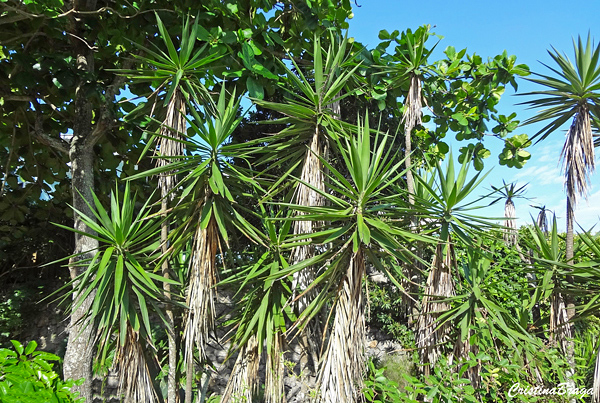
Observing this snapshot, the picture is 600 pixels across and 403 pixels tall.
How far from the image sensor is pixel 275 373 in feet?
10.2

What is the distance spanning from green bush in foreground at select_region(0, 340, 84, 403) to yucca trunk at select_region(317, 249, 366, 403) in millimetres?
1407

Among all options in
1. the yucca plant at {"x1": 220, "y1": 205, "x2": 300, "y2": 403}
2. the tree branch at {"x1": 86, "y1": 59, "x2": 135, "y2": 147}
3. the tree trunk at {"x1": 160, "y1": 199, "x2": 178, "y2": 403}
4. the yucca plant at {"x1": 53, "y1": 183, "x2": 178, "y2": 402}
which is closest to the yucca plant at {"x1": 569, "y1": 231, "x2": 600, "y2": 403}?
the yucca plant at {"x1": 220, "y1": 205, "x2": 300, "y2": 403}

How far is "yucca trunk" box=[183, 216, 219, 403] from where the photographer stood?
288 cm

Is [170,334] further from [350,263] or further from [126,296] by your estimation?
[350,263]

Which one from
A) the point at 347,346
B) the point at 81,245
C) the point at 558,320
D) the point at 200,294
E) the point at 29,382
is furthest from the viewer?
the point at 81,245

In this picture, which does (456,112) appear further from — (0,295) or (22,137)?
(0,295)

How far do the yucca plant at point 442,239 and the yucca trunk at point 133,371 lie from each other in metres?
2.13

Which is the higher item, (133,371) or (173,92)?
(173,92)

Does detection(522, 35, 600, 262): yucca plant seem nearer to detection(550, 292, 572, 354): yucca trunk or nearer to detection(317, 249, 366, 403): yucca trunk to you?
detection(550, 292, 572, 354): yucca trunk

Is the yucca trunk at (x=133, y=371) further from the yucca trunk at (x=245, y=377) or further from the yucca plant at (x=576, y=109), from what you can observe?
the yucca plant at (x=576, y=109)

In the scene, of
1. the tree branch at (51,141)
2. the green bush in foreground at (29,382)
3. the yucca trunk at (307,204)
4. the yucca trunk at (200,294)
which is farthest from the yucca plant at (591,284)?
the tree branch at (51,141)

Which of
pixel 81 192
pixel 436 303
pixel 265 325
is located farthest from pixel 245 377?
pixel 81 192

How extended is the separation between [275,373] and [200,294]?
86 centimetres

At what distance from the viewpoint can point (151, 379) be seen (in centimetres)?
319
